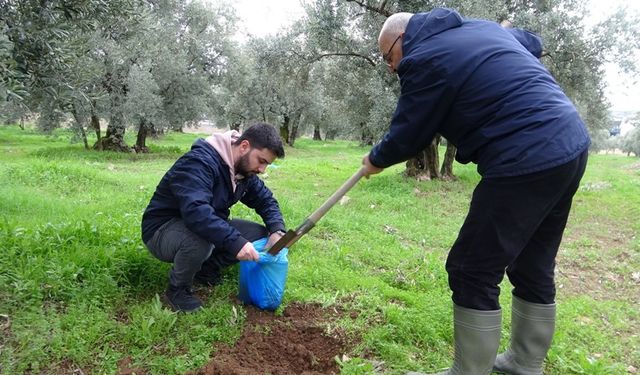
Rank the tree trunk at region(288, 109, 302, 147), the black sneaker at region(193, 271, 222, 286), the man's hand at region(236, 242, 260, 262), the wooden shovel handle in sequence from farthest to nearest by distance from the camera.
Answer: the tree trunk at region(288, 109, 302, 147) < the black sneaker at region(193, 271, 222, 286) < the man's hand at region(236, 242, 260, 262) < the wooden shovel handle

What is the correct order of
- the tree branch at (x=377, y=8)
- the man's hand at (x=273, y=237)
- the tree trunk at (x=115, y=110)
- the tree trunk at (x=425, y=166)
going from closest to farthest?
the man's hand at (x=273, y=237) < the tree branch at (x=377, y=8) < the tree trunk at (x=425, y=166) < the tree trunk at (x=115, y=110)

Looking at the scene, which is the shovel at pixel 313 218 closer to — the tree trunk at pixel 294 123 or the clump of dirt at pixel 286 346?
the clump of dirt at pixel 286 346

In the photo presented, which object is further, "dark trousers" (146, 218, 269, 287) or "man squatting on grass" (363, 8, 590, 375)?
"dark trousers" (146, 218, 269, 287)

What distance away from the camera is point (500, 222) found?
2.54m

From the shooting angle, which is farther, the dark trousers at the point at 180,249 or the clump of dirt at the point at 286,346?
the dark trousers at the point at 180,249

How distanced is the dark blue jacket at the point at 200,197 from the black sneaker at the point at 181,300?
0.48 meters

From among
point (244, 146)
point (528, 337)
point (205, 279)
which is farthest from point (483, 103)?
point (205, 279)

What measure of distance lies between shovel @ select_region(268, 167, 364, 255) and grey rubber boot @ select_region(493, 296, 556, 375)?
1345mm

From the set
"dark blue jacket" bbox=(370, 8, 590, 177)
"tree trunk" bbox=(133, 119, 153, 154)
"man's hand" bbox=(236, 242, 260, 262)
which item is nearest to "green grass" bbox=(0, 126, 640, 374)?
"man's hand" bbox=(236, 242, 260, 262)

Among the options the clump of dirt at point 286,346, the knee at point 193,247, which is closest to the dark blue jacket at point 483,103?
the clump of dirt at point 286,346

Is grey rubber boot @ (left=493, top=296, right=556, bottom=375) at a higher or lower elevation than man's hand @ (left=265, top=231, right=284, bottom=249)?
lower

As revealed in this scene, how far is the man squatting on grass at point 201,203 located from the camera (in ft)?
11.4

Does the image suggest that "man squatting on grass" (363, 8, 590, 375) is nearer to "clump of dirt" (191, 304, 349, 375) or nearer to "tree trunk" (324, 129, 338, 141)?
"clump of dirt" (191, 304, 349, 375)

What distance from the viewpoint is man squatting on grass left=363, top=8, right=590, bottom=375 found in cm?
246
